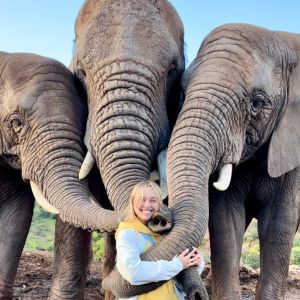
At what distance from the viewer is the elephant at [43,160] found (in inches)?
223

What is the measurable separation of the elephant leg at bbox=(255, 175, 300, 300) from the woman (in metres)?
1.98

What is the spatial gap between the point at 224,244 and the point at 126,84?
1.74 metres

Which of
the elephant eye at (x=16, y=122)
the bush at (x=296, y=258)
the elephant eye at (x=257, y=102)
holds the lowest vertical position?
the bush at (x=296, y=258)

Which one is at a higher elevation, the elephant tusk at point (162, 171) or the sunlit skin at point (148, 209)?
the sunlit skin at point (148, 209)

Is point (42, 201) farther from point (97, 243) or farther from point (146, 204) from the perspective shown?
point (97, 243)

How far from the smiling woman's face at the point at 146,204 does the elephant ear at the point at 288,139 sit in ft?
5.52

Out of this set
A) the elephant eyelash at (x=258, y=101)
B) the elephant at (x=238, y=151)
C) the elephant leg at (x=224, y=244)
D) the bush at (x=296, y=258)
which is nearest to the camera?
the elephant at (x=238, y=151)

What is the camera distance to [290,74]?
20.0ft

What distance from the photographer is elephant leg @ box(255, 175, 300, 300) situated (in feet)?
21.1

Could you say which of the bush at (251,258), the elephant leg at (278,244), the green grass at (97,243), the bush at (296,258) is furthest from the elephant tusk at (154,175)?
the bush at (296,258)

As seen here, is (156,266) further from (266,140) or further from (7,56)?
(7,56)

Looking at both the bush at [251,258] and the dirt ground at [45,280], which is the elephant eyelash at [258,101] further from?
the bush at [251,258]

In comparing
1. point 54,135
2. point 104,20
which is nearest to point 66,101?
point 54,135

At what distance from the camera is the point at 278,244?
21.1ft
